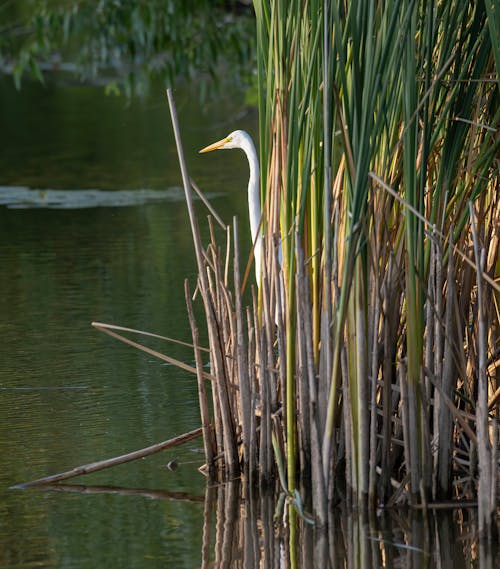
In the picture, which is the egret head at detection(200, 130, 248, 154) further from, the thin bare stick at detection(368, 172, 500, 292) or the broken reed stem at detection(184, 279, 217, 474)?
the thin bare stick at detection(368, 172, 500, 292)

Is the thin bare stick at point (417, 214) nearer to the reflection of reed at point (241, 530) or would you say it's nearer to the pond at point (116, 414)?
the pond at point (116, 414)

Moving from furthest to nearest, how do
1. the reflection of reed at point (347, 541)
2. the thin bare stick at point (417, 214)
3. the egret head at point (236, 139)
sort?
the egret head at point (236, 139) → the reflection of reed at point (347, 541) → the thin bare stick at point (417, 214)

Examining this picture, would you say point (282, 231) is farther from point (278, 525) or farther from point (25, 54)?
point (25, 54)

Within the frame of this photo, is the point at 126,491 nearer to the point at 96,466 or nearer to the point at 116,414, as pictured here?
the point at 96,466

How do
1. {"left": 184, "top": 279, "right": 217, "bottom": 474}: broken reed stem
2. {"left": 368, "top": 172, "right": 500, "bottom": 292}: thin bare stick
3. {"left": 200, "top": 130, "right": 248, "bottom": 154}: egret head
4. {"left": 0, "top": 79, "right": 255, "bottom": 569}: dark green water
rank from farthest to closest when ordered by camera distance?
{"left": 200, "top": 130, "right": 248, "bottom": 154}: egret head
{"left": 184, "top": 279, "right": 217, "bottom": 474}: broken reed stem
{"left": 0, "top": 79, "right": 255, "bottom": 569}: dark green water
{"left": 368, "top": 172, "right": 500, "bottom": 292}: thin bare stick

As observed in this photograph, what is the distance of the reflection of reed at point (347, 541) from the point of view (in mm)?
3330

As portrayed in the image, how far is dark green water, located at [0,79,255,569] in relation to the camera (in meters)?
3.55

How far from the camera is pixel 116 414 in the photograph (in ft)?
15.4

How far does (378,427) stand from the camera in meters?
3.71

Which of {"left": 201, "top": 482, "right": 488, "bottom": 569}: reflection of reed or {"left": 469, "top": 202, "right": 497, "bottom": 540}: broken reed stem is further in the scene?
{"left": 201, "top": 482, "right": 488, "bottom": 569}: reflection of reed

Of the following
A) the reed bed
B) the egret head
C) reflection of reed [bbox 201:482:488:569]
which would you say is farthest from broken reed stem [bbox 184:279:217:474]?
the egret head

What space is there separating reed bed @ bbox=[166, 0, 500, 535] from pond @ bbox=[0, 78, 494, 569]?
0.47ft

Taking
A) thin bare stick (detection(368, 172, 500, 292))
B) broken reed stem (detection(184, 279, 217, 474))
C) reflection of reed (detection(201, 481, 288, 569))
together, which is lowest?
reflection of reed (detection(201, 481, 288, 569))

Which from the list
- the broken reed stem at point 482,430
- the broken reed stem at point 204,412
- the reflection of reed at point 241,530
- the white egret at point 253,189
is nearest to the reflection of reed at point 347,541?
the reflection of reed at point 241,530
